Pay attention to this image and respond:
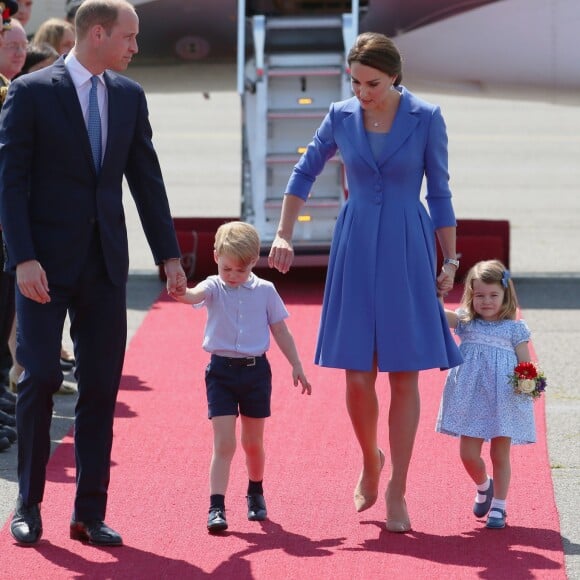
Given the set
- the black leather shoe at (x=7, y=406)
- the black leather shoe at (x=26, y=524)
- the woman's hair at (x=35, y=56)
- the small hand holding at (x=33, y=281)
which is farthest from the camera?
the woman's hair at (x=35, y=56)

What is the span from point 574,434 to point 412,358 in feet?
6.44

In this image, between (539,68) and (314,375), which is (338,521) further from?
(539,68)

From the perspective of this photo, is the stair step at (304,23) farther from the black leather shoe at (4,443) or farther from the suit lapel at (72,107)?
the suit lapel at (72,107)

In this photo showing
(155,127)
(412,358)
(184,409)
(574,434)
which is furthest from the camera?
(155,127)

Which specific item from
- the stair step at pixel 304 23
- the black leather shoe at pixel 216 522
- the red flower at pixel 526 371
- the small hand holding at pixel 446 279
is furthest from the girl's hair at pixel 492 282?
the stair step at pixel 304 23

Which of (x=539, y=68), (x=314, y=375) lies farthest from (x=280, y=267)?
(x=539, y=68)

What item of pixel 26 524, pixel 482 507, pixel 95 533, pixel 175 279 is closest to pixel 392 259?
pixel 175 279

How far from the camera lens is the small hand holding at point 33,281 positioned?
15.2ft

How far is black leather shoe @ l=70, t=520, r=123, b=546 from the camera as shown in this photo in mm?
4926

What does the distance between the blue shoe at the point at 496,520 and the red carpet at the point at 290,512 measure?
30 millimetres

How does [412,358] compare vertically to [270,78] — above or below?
below

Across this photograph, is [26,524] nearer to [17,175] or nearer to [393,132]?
[17,175]

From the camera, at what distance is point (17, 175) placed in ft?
15.3

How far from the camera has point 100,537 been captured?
16.2ft
